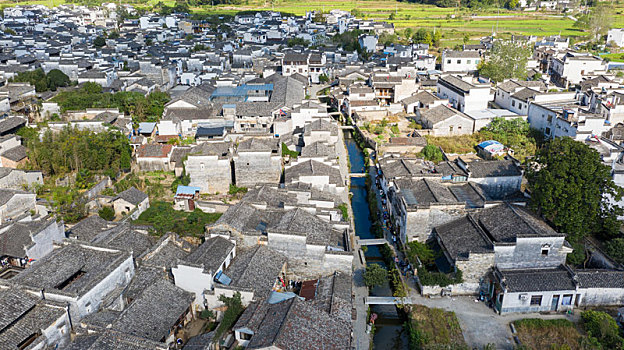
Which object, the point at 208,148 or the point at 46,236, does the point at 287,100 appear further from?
the point at 46,236

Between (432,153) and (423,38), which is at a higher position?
(423,38)

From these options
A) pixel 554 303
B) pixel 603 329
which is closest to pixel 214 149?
pixel 554 303

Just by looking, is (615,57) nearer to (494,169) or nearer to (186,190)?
(494,169)

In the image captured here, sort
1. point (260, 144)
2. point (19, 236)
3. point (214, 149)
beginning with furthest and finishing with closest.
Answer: point (260, 144) < point (214, 149) < point (19, 236)

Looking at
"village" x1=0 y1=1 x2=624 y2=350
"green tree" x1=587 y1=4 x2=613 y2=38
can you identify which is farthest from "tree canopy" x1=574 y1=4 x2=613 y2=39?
"village" x1=0 y1=1 x2=624 y2=350

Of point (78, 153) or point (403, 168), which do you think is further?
point (78, 153)

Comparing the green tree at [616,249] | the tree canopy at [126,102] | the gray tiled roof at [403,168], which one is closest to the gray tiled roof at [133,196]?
the gray tiled roof at [403,168]

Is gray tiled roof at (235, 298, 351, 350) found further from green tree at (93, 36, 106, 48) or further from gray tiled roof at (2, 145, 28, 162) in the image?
green tree at (93, 36, 106, 48)
